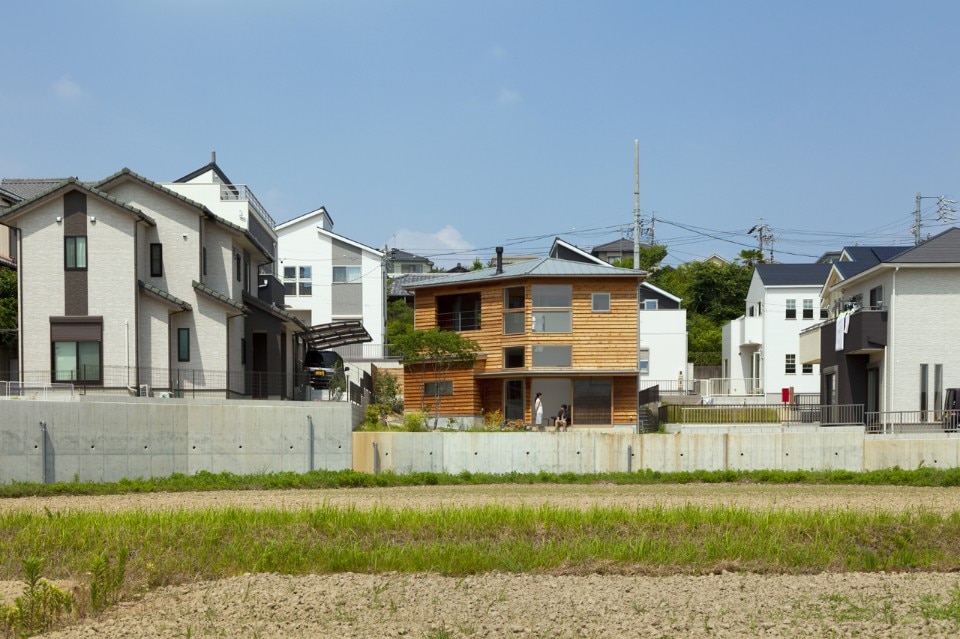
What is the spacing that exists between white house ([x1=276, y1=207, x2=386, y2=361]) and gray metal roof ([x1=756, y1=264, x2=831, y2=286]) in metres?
21.5

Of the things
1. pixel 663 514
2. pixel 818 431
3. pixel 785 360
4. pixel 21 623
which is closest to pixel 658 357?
pixel 785 360

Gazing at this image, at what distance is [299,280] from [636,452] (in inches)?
1351

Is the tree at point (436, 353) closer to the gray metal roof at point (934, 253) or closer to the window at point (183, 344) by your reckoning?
the window at point (183, 344)

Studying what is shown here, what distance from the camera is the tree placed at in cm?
4116

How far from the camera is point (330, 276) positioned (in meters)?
63.6

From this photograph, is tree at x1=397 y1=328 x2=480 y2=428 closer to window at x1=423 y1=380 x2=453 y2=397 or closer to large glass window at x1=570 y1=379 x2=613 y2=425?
window at x1=423 y1=380 x2=453 y2=397

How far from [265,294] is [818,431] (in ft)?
78.6

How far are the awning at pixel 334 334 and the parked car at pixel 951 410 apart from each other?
22695 mm

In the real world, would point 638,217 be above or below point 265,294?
above

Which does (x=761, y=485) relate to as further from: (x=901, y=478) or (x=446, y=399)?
(x=446, y=399)

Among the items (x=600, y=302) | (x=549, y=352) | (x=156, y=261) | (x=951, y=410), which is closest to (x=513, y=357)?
(x=549, y=352)

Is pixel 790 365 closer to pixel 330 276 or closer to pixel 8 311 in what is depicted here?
pixel 330 276

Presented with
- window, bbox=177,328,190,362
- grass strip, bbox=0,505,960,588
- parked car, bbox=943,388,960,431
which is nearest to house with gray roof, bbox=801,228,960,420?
parked car, bbox=943,388,960,431

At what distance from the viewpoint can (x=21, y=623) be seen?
12336 millimetres
